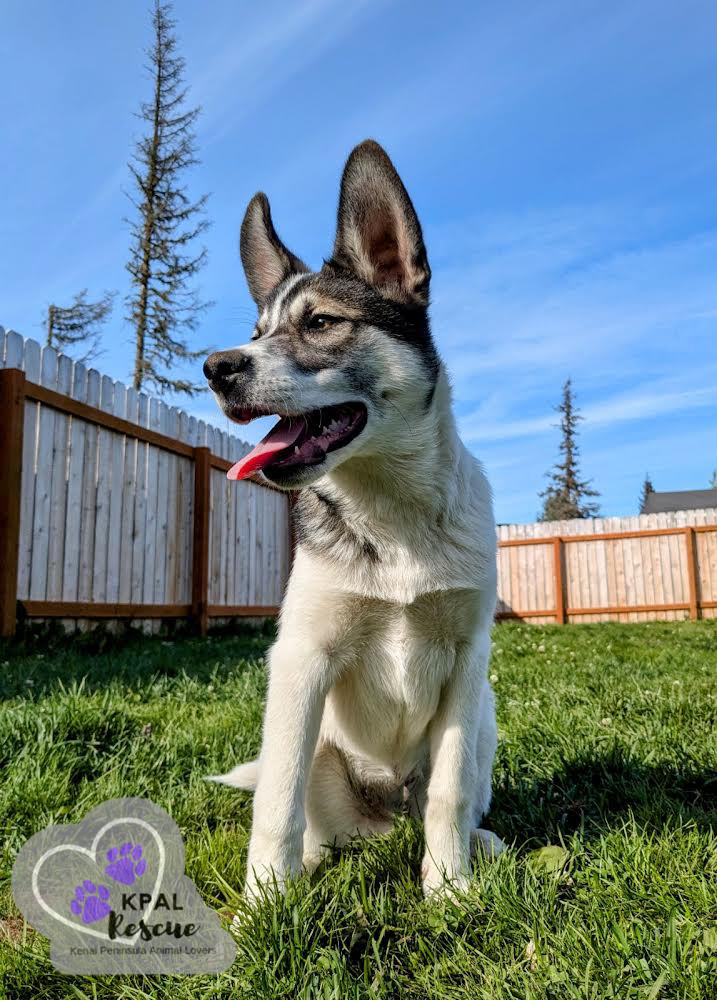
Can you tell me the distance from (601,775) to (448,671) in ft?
3.46

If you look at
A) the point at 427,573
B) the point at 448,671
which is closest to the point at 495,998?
the point at 448,671

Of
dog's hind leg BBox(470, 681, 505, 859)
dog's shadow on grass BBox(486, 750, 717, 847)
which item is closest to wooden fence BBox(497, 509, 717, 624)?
dog's shadow on grass BBox(486, 750, 717, 847)

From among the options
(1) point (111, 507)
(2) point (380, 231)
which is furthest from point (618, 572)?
(2) point (380, 231)

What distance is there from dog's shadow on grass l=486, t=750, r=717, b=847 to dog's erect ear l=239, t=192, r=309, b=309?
2098mm

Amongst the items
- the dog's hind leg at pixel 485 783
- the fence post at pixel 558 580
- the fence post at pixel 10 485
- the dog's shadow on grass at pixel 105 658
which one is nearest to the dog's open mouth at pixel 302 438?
the dog's hind leg at pixel 485 783

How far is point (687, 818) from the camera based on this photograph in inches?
97.3

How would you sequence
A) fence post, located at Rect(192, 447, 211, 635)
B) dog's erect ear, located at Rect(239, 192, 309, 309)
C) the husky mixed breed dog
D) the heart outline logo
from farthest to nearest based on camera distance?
fence post, located at Rect(192, 447, 211, 635) < dog's erect ear, located at Rect(239, 192, 309, 309) < the husky mixed breed dog < the heart outline logo

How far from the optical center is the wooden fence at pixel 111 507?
7137 mm

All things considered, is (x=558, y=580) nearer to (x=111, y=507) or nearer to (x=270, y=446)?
(x=111, y=507)

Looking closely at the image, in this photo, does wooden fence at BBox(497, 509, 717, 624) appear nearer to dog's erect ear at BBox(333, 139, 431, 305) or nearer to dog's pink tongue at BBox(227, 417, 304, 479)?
dog's erect ear at BBox(333, 139, 431, 305)

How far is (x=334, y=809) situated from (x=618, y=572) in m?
14.8

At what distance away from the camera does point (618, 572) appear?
16.2 metres

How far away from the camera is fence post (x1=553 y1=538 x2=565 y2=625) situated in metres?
16.1

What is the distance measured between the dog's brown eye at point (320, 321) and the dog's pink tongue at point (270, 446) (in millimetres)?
355
